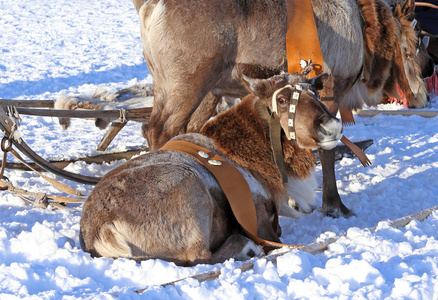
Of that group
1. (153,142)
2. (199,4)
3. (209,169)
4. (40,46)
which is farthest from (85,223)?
(40,46)

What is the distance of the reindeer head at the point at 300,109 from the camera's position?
132 inches

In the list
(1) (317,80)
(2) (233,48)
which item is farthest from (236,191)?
(2) (233,48)

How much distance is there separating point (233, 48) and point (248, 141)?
896mm

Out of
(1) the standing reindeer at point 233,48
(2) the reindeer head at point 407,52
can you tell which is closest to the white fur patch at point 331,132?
(1) the standing reindeer at point 233,48

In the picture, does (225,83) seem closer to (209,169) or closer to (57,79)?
(209,169)

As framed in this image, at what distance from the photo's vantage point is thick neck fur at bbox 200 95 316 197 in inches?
142

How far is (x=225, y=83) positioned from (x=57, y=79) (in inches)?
295

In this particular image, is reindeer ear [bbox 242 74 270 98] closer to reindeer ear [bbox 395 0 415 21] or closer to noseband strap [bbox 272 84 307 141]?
noseband strap [bbox 272 84 307 141]

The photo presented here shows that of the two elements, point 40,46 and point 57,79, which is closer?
point 57,79

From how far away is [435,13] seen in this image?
824cm

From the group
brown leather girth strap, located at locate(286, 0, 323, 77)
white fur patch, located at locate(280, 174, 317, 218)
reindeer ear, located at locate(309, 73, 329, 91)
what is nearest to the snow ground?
white fur patch, located at locate(280, 174, 317, 218)

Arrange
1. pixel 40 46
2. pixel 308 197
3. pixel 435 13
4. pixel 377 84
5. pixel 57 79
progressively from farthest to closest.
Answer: pixel 40 46 → pixel 57 79 → pixel 435 13 → pixel 377 84 → pixel 308 197

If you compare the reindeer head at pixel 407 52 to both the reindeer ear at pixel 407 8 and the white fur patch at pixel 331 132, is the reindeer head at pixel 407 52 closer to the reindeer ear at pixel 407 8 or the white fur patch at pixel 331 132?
the reindeer ear at pixel 407 8

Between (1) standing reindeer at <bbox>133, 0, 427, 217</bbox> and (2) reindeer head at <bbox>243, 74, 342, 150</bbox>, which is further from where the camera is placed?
(1) standing reindeer at <bbox>133, 0, 427, 217</bbox>
